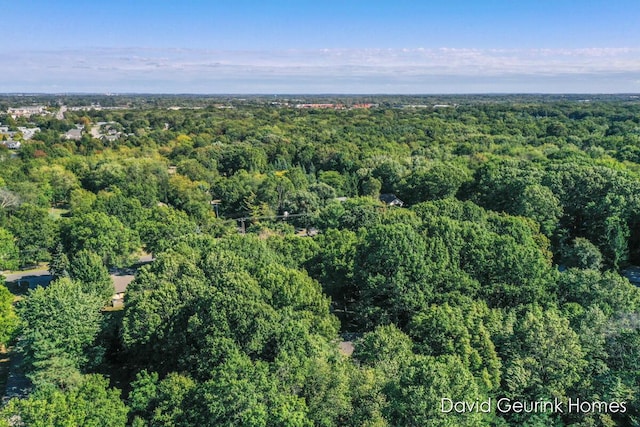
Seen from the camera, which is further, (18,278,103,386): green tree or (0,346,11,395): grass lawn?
(0,346,11,395): grass lawn

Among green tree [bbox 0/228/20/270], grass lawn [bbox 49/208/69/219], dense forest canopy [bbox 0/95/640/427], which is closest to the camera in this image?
dense forest canopy [bbox 0/95/640/427]

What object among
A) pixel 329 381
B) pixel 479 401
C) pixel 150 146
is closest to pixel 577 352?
pixel 479 401

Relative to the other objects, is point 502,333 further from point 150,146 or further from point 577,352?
point 150,146

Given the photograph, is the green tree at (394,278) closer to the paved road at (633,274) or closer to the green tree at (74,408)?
the green tree at (74,408)

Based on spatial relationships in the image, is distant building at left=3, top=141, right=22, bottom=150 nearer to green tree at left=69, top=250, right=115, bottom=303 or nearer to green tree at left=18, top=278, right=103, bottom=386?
green tree at left=69, top=250, right=115, bottom=303

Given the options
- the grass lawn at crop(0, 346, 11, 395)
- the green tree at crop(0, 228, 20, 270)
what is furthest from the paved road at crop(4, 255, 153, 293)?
the grass lawn at crop(0, 346, 11, 395)

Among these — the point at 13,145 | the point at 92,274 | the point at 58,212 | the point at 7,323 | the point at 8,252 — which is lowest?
the point at 58,212

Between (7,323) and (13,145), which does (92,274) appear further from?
(13,145)

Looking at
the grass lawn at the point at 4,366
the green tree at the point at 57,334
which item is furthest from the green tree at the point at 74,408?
the grass lawn at the point at 4,366

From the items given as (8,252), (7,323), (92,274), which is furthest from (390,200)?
(7,323)
